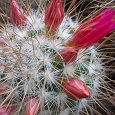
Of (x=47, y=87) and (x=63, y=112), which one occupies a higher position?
(x=47, y=87)

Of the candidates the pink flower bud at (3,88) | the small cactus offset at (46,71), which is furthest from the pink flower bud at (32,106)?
the pink flower bud at (3,88)

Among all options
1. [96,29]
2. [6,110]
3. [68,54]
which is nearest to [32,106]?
[6,110]

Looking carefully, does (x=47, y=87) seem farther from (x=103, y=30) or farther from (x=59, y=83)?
(x=103, y=30)

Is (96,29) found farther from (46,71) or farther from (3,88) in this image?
(3,88)

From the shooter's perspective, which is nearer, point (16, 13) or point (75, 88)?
point (75, 88)

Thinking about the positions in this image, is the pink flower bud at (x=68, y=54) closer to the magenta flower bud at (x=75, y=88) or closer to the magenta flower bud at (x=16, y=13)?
the magenta flower bud at (x=75, y=88)

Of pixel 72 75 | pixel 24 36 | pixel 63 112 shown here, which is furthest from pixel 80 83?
pixel 24 36

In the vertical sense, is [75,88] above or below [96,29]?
below
